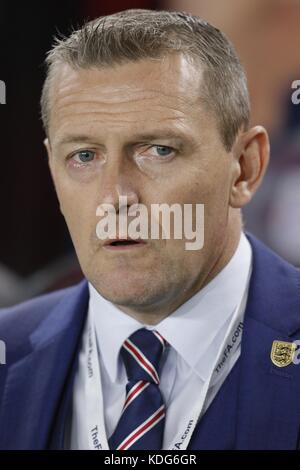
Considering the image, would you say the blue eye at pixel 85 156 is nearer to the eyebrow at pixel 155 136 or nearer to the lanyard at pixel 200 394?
the eyebrow at pixel 155 136

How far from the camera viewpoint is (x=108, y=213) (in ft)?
2.99

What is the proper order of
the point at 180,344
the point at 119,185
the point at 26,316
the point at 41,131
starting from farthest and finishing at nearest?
the point at 41,131
the point at 26,316
the point at 180,344
the point at 119,185

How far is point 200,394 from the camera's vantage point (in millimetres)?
980

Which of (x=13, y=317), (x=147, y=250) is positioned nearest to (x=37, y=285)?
(x=13, y=317)

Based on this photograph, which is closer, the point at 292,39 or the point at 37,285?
the point at 292,39

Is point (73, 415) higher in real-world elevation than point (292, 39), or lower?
lower

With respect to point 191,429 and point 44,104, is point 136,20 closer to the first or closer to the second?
point 44,104

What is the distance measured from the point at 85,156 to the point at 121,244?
12 centimetres

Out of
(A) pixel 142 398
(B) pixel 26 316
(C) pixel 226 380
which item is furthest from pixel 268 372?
(B) pixel 26 316

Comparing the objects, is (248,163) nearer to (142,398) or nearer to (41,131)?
(142,398)

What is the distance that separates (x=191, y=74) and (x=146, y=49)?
62mm

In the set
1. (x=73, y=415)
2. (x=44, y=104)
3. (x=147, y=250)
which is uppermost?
(x=44, y=104)

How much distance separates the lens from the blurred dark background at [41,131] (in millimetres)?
1283

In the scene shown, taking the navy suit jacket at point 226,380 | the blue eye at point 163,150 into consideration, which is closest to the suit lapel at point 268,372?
the navy suit jacket at point 226,380
